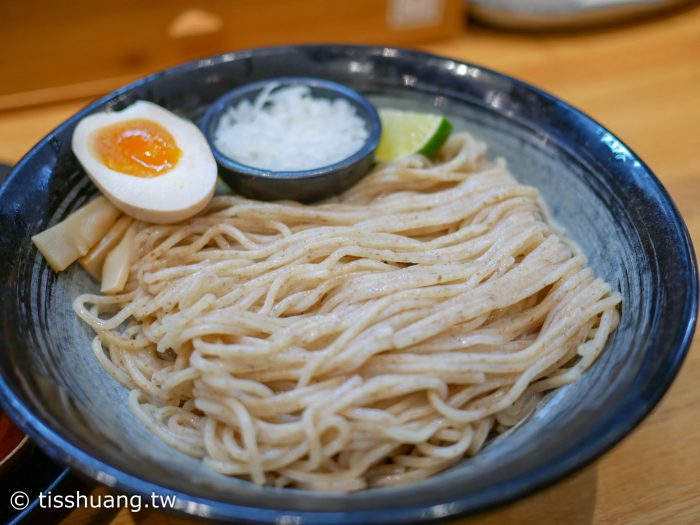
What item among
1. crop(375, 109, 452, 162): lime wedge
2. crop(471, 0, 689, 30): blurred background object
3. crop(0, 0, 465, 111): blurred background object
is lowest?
crop(0, 0, 465, 111): blurred background object

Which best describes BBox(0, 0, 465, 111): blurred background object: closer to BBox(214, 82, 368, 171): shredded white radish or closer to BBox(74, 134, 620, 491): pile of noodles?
BBox(214, 82, 368, 171): shredded white radish

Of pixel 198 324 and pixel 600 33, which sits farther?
pixel 600 33

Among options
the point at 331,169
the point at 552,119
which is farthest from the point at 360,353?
the point at 552,119

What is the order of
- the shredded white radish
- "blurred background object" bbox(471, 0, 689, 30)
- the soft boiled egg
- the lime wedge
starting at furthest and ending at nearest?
"blurred background object" bbox(471, 0, 689, 30) → the lime wedge → the shredded white radish → the soft boiled egg

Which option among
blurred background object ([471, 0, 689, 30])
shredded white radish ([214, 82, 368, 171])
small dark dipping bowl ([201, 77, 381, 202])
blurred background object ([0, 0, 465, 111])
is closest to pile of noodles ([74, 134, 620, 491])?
small dark dipping bowl ([201, 77, 381, 202])

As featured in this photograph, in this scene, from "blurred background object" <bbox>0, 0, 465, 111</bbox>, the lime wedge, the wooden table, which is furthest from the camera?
"blurred background object" <bbox>0, 0, 465, 111</bbox>

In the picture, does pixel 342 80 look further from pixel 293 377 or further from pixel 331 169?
pixel 293 377

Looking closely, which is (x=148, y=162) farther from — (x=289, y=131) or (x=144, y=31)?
(x=144, y=31)

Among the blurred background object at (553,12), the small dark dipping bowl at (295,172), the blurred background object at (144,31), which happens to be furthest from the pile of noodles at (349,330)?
the blurred background object at (553,12)

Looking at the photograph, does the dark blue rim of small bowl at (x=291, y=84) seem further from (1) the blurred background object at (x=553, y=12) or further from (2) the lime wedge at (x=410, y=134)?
(1) the blurred background object at (x=553, y=12)
